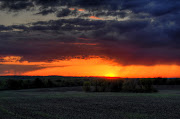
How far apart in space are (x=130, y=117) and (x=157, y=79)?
4303 centimetres

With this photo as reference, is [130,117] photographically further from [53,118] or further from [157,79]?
[157,79]

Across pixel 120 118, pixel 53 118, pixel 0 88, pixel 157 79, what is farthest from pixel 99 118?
pixel 157 79

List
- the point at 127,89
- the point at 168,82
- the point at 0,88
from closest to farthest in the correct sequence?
the point at 127,89 < the point at 0,88 < the point at 168,82

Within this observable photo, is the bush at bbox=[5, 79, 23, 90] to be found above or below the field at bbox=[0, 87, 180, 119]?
above

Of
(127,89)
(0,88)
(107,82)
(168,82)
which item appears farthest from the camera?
(168,82)

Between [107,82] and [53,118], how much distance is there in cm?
2755

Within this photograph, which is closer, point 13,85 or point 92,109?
point 92,109

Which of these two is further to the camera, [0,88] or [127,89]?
[0,88]

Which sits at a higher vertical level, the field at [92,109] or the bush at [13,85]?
the bush at [13,85]

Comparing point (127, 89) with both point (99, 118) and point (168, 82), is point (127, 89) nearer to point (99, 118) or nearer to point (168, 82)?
point (168, 82)

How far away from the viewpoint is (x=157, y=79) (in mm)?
55938

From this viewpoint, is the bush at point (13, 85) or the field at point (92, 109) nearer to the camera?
the field at point (92, 109)

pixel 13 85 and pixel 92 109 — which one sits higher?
pixel 13 85

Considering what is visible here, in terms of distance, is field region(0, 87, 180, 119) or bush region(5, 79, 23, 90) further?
bush region(5, 79, 23, 90)
